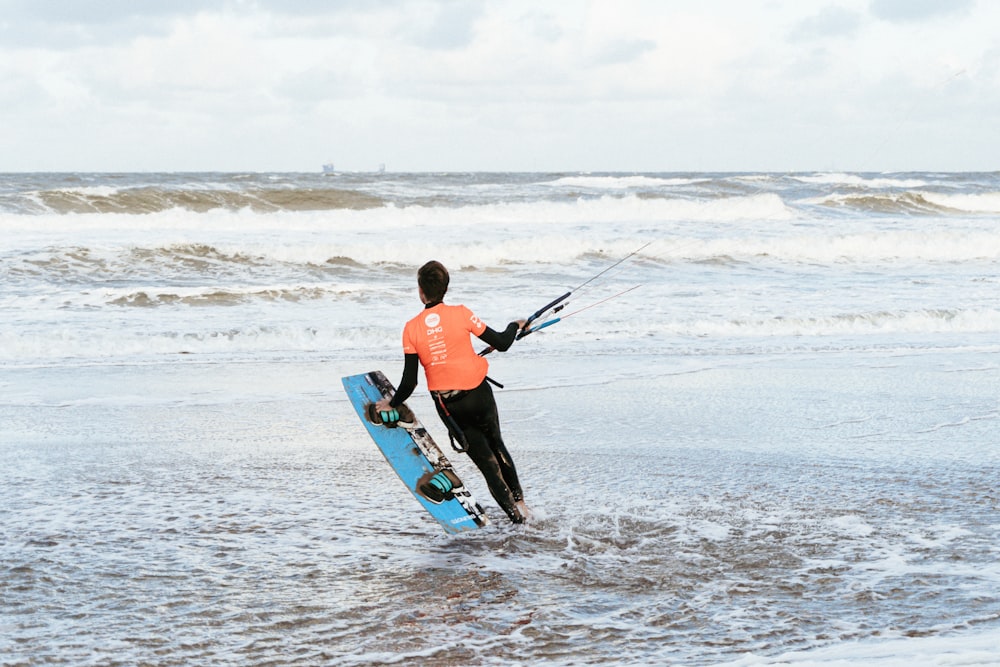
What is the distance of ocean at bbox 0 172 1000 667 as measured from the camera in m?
4.08

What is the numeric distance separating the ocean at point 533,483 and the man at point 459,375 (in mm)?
307

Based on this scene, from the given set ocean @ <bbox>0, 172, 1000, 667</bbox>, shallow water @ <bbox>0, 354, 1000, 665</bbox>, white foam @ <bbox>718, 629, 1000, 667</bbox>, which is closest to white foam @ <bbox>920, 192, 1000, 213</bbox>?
ocean @ <bbox>0, 172, 1000, 667</bbox>

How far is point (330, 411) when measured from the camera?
8.49 meters

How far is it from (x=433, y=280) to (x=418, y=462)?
119cm

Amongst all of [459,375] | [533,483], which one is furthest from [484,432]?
[533,483]

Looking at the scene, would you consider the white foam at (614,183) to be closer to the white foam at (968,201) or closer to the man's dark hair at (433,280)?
the white foam at (968,201)

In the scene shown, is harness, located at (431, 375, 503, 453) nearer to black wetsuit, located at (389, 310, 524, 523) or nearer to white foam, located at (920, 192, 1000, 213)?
black wetsuit, located at (389, 310, 524, 523)

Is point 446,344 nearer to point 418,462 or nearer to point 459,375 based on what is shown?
point 459,375

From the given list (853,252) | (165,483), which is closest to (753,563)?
(165,483)

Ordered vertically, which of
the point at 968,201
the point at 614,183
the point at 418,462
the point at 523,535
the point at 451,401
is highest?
the point at 614,183

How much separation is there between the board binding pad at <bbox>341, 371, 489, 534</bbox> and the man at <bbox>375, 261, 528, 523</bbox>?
0.68 feet

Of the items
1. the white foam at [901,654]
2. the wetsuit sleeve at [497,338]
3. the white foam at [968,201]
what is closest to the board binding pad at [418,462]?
the wetsuit sleeve at [497,338]

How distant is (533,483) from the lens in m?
6.43

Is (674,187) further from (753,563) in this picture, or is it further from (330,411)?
(753,563)
